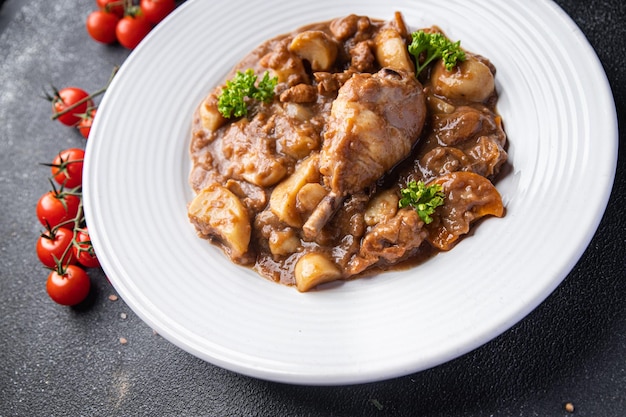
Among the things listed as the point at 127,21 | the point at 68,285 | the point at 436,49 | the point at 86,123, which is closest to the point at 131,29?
the point at 127,21

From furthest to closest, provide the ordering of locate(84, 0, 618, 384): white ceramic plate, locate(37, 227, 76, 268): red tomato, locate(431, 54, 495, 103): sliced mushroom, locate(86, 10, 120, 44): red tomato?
locate(86, 10, 120, 44): red tomato, locate(37, 227, 76, 268): red tomato, locate(431, 54, 495, 103): sliced mushroom, locate(84, 0, 618, 384): white ceramic plate

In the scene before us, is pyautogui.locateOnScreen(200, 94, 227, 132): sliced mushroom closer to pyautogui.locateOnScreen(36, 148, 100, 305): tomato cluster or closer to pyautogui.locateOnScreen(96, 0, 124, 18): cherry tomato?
pyautogui.locateOnScreen(36, 148, 100, 305): tomato cluster

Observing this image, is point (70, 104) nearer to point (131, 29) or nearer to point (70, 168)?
point (70, 168)

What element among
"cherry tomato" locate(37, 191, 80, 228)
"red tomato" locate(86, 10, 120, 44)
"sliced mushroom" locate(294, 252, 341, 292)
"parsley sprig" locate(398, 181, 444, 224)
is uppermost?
"red tomato" locate(86, 10, 120, 44)

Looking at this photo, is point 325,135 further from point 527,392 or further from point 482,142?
point 527,392

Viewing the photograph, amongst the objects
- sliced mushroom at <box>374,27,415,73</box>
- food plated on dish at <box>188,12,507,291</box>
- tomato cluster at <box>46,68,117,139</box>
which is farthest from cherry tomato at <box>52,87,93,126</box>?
sliced mushroom at <box>374,27,415,73</box>

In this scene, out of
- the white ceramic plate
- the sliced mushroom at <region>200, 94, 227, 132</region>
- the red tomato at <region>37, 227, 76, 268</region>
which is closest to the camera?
the white ceramic plate

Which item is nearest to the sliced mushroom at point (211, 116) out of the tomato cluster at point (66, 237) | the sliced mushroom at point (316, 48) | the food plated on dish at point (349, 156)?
the food plated on dish at point (349, 156)
